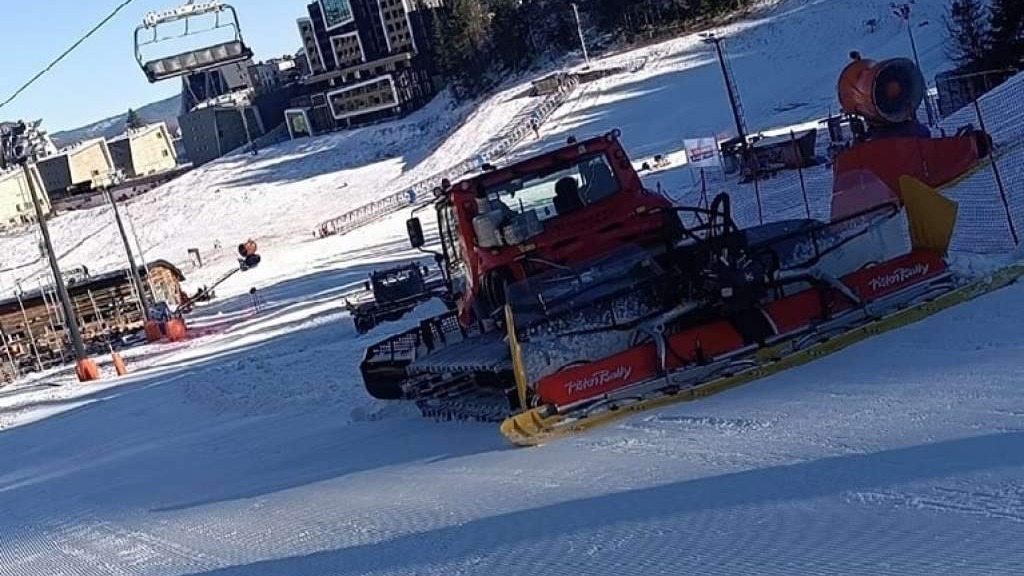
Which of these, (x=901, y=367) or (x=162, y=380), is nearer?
(x=901, y=367)

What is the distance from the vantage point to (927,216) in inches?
387

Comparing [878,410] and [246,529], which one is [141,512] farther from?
[878,410]

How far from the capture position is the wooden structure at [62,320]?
44.0 meters

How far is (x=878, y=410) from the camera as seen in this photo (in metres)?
7.10

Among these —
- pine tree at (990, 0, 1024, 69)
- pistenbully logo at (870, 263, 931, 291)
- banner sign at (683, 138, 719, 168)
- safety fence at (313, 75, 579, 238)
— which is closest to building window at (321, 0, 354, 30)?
safety fence at (313, 75, 579, 238)

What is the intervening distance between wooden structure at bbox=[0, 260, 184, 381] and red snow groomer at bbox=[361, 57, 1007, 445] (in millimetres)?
34175

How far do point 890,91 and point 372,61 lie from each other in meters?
83.9

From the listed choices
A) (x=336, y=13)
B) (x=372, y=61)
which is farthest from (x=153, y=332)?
(x=336, y=13)

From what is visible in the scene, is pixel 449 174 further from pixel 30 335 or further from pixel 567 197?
pixel 567 197

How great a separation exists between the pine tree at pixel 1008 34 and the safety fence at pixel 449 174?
2980 centimetres

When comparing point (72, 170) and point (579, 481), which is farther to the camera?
point (72, 170)

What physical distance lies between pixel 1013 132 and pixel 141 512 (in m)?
12.9

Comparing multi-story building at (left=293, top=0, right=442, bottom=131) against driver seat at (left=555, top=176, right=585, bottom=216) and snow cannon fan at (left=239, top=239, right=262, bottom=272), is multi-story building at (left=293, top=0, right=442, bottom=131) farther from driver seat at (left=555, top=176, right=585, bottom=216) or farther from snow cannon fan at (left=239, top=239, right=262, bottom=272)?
driver seat at (left=555, top=176, right=585, bottom=216)

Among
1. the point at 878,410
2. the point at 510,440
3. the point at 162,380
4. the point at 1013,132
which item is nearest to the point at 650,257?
the point at 510,440
